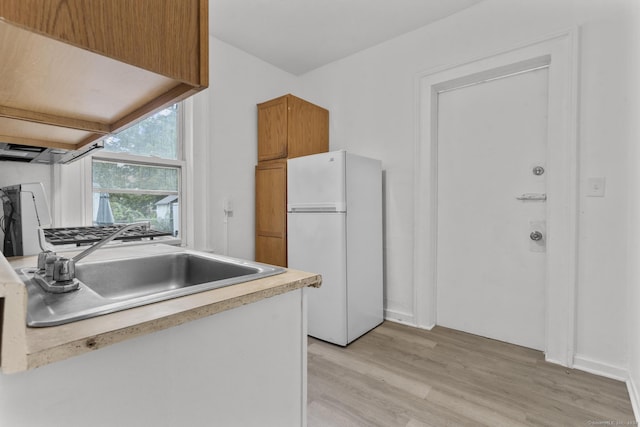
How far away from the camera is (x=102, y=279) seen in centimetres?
117

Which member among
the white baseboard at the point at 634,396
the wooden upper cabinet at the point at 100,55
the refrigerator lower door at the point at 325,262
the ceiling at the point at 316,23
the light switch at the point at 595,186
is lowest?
the white baseboard at the point at 634,396

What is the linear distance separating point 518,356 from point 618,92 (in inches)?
70.3

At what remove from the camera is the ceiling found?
2.34 metres

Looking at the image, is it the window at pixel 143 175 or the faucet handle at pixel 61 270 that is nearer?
the faucet handle at pixel 61 270

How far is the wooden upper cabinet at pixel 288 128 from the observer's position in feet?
9.43

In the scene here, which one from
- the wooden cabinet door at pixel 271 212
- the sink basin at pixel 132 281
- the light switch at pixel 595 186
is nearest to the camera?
the sink basin at pixel 132 281

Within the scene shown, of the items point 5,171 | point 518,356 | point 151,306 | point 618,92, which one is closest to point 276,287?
point 151,306

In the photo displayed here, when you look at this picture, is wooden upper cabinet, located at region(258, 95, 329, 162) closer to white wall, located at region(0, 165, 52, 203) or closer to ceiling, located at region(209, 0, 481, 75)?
ceiling, located at region(209, 0, 481, 75)

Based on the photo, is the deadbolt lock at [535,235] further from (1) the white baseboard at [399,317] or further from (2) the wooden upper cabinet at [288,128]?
(2) the wooden upper cabinet at [288,128]

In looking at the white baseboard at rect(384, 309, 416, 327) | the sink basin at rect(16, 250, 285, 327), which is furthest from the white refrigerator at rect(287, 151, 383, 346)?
the sink basin at rect(16, 250, 285, 327)

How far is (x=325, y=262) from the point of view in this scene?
8.02ft

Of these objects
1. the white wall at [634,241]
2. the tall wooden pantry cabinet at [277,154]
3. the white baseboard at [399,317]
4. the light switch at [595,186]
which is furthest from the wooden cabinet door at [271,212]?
the white wall at [634,241]

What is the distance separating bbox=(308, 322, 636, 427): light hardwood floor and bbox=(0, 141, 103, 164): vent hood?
1.68m

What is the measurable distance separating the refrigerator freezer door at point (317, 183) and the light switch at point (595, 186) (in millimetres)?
1555
